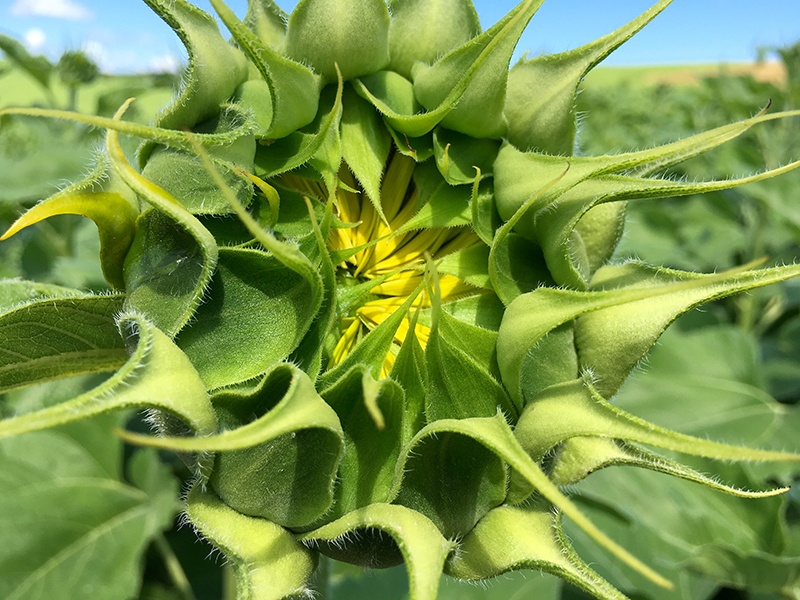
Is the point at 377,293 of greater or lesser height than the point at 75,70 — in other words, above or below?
above

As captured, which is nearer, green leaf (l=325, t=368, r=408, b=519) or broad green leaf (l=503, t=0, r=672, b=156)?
green leaf (l=325, t=368, r=408, b=519)

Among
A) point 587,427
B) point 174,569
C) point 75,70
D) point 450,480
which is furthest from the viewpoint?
point 75,70

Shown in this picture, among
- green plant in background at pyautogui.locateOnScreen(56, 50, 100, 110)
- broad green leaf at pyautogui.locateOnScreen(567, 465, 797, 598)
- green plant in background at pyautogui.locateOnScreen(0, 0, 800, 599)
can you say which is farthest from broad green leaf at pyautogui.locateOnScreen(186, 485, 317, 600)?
green plant in background at pyautogui.locateOnScreen(56, 50, 100, 110)

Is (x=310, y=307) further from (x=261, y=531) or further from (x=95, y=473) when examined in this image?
(x=95, y=473)

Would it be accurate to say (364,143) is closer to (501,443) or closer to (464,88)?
(464,88)

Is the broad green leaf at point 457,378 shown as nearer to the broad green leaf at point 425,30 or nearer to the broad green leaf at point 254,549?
the broad green leaf at point 254,549

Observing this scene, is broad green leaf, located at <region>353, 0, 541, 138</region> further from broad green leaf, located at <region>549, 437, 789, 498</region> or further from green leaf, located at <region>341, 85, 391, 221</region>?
broad green leaf, located at <region>549, 437, 789, 498</region>

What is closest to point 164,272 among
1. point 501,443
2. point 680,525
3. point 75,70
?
point 501,443
